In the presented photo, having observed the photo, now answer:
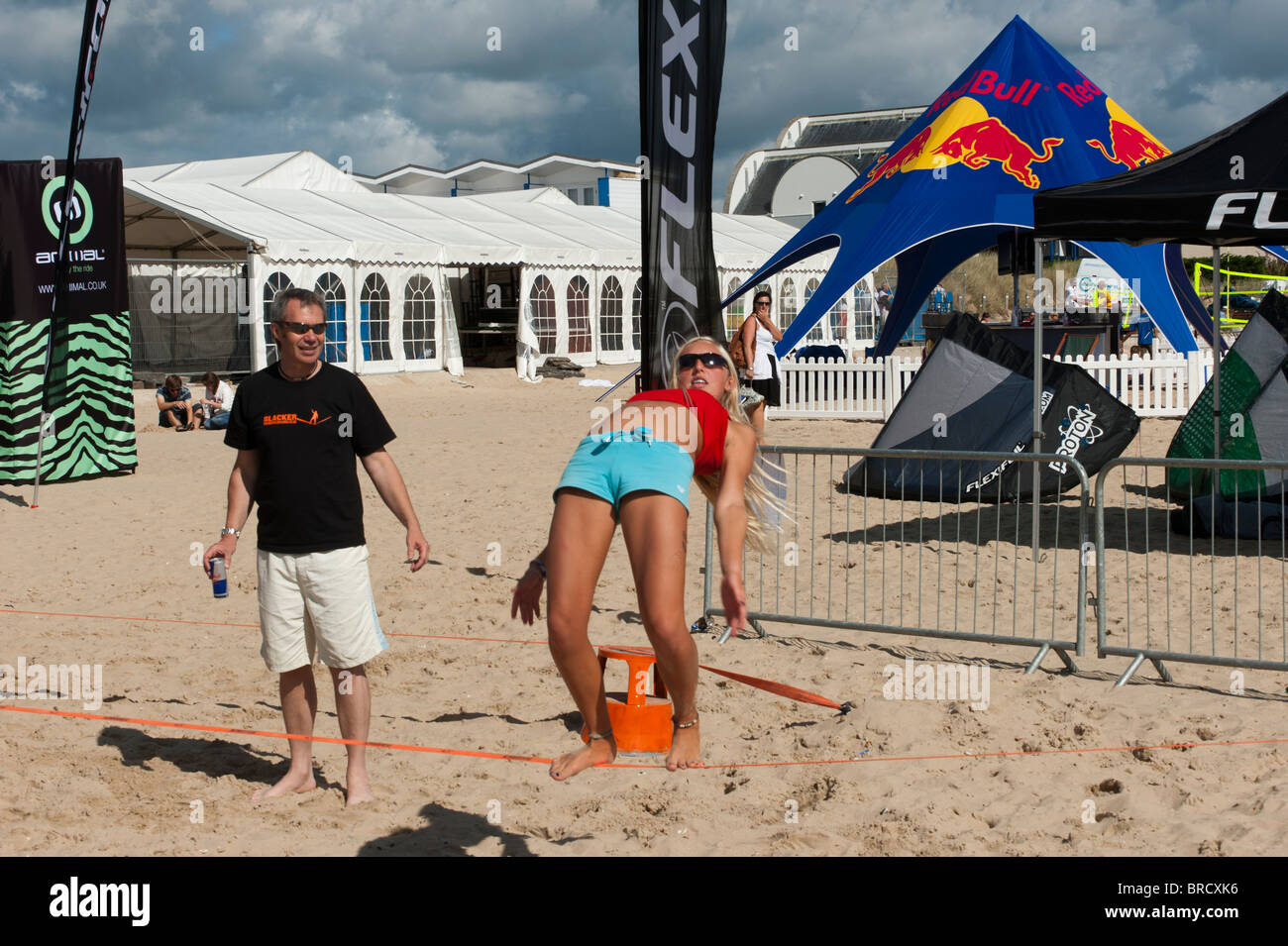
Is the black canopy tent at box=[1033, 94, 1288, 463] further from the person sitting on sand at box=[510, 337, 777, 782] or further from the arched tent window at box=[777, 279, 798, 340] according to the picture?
the arched tent window at box=[777, 279, 798, 340]

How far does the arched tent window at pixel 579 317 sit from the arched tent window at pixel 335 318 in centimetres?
579

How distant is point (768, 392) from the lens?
552 inches

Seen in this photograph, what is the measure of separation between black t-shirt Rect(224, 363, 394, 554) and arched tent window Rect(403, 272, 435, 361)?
1932cm

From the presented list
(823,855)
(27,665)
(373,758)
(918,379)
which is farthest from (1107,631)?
(27,665)

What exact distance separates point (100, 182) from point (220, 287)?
1013 cm

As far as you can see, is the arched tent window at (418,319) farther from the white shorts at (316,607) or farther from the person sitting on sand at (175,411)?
the white shorts at (316,607)

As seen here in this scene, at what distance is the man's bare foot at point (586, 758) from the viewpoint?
385 centimetres

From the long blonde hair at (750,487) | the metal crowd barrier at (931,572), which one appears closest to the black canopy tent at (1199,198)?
the metal crowd barrier at (931,572)

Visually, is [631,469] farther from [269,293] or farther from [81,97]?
[269,293]

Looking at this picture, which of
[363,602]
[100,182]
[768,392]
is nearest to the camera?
[363,602]

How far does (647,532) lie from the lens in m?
3.67

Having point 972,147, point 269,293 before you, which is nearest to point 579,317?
point 269,293

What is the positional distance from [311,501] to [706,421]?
1425 mm
